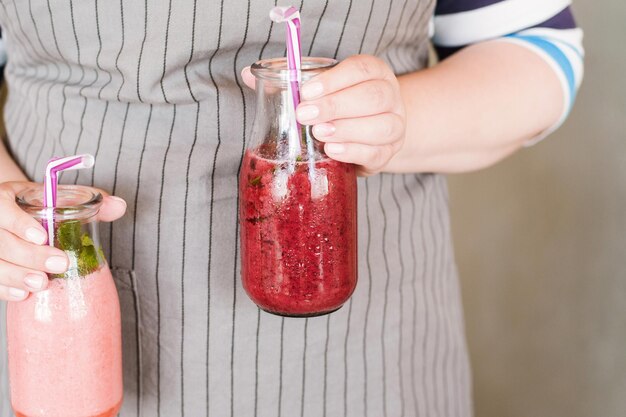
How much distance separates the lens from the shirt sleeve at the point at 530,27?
3.43 ft

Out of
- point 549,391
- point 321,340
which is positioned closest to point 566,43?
point 321,340

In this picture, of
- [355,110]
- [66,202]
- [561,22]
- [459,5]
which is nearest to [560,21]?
[561,22]

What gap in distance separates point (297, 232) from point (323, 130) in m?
0.10

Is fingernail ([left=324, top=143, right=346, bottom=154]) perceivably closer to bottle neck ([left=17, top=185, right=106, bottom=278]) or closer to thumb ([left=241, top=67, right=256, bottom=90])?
thumb ([left=241, top=67, right=256, bottom=90])

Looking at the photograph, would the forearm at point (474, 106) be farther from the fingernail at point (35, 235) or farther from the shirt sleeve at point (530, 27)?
the fingernail at point (35, 235)

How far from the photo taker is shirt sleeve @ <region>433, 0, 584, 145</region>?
1.05 m

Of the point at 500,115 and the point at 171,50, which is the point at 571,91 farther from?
the point at 171,50

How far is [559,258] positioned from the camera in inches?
72.1

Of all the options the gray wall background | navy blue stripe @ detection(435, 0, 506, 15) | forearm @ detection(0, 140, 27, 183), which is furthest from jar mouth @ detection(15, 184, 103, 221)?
the gray wall background

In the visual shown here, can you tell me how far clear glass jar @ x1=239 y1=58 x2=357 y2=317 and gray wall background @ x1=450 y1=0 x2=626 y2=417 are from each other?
1.08m

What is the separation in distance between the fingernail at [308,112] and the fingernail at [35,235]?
0.28 meters

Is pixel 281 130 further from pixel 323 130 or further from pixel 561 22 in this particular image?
pixel 561 22

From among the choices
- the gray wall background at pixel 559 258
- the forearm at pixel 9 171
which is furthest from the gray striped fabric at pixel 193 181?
the gray wall background at pixel 559 258

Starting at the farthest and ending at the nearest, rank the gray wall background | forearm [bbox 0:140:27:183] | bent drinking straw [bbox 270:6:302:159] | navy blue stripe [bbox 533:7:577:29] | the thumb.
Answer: the gray wall background, navy blue stripe [bbox 533:7:577:29], forearm [bbox 0:140:27:183], the thumb, bent drinking straw [bbox 270:6:302:159]
